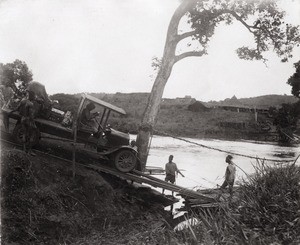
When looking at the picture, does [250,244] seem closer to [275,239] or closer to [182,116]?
[275,239]

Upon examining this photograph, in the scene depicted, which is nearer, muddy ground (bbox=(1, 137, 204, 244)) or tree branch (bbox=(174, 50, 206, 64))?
muddy ground (bbox=(1, 137, 204, 244))

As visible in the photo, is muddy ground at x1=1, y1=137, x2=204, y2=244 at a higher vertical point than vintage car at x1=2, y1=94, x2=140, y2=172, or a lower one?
lower

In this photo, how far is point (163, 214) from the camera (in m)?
11.6

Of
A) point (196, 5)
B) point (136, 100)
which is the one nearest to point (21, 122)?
point (196, 5)

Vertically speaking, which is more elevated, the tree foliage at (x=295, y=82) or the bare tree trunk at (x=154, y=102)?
the tree foliage at (x=295, y=82)

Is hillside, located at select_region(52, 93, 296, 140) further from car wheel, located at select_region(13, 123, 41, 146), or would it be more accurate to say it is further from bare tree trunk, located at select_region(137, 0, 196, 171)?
car wheel, located at select_region(13, 123, 41, 146)

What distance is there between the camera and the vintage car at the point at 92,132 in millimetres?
9820

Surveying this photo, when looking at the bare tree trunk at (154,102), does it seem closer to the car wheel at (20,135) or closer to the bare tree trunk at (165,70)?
the bare tree trunk at (165,70)

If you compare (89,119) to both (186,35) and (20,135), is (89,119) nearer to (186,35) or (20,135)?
(20,135)

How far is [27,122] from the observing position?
31.0ft

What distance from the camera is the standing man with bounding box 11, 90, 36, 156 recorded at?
937 centimetres

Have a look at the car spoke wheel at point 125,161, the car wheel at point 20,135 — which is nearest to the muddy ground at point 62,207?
the car wheel at point 20,135

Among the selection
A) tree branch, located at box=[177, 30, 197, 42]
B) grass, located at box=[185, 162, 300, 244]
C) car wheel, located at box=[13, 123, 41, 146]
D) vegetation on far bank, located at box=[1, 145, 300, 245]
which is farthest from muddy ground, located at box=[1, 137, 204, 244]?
tree branch, located at box=[177, 30, 197, 42]

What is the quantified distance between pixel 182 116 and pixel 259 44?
1385 inches
